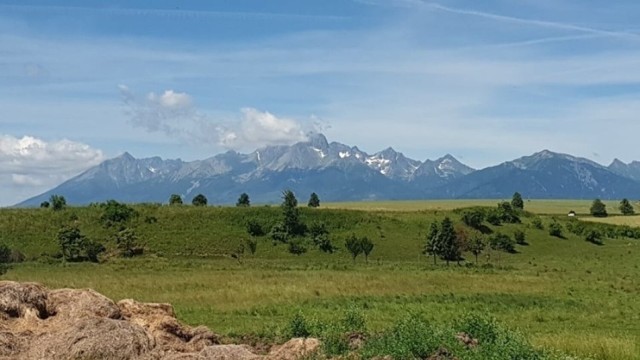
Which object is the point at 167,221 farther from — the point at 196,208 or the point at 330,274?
the point at 330,274

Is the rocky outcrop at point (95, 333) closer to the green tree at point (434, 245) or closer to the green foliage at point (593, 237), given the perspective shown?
the green tree at point (434, 245)

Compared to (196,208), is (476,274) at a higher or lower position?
lower

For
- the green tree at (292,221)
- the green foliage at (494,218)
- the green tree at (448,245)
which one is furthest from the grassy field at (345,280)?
the green foliage at (494,218)

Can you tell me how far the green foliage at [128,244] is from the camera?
86.2m

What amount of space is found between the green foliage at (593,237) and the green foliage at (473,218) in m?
15.9

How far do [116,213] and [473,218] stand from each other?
5340cm

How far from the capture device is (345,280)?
5169cm

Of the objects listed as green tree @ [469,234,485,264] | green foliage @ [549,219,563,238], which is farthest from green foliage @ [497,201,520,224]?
green tree @ [469,234,485,264]

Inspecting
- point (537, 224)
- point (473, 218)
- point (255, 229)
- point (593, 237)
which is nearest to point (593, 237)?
point (593, 237)

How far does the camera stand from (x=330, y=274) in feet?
191

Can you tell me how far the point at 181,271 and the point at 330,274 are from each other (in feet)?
43.1

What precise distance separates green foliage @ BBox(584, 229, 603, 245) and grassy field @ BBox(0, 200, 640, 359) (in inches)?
72.6

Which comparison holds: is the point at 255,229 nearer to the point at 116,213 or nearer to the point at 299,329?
the point at 116,213

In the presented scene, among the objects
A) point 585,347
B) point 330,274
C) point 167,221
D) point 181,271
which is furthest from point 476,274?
point 167,221
